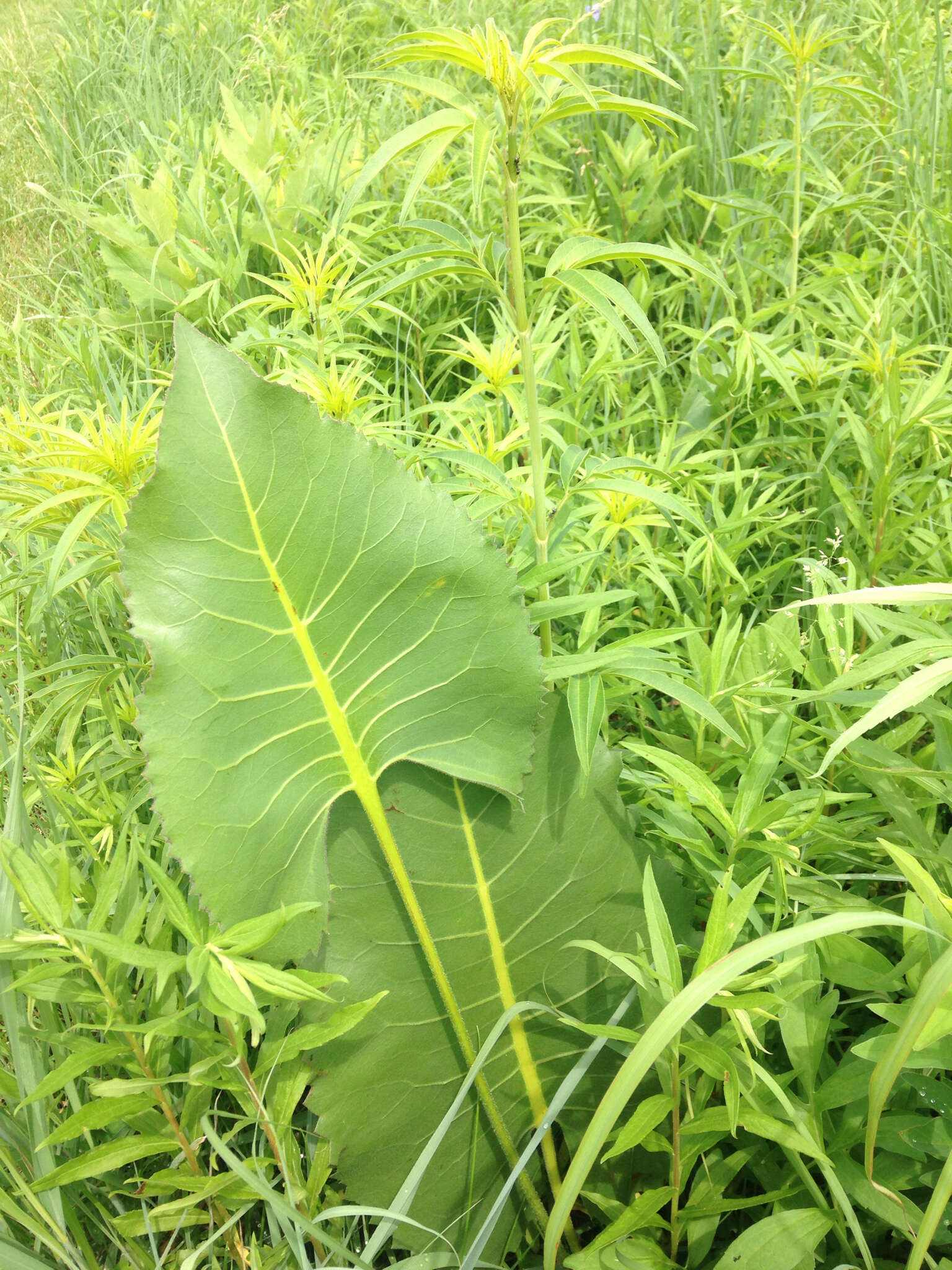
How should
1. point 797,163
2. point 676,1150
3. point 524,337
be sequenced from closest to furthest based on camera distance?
point 676,1150, point 524,337, point 797,163

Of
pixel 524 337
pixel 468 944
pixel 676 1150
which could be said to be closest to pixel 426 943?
pixel 468 944

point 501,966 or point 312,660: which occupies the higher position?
point 312,660

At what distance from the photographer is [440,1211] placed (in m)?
1.11

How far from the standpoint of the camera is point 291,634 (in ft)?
3.55

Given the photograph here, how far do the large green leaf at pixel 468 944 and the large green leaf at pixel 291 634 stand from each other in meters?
0.07

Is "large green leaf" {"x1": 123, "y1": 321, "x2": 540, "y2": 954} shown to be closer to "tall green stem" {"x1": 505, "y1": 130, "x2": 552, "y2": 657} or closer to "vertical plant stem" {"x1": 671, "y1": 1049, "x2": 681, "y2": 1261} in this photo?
"tall green stem" {"x1": 505, "y1": 130, "x2": 552, "y2": 657}

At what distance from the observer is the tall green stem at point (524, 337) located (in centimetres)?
101

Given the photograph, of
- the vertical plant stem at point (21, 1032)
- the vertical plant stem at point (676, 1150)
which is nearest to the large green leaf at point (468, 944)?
the vertical plant stem at point (676, 1150)

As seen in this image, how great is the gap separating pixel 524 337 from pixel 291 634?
418 millimetres

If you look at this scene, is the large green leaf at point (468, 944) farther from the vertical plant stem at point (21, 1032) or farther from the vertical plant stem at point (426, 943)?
the vertical plant stem at point (21, 1032)

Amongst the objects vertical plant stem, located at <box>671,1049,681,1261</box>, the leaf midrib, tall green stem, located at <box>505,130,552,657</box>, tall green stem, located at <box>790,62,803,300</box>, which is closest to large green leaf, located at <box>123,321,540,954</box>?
the leaf midrib

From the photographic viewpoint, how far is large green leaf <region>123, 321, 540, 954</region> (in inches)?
40.1

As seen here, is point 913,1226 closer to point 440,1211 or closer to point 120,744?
point 440,1211

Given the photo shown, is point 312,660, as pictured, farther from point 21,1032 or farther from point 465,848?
point 21,1032
